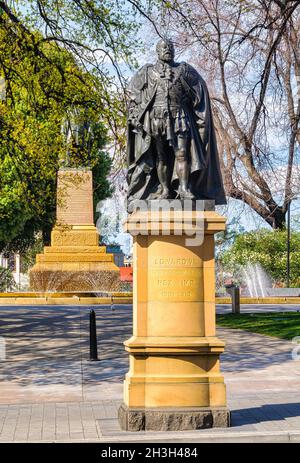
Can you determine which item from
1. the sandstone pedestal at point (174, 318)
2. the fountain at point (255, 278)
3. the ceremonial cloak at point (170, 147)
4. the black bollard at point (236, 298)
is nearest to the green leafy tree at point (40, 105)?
the ceremonial cloak at point (170, 147)

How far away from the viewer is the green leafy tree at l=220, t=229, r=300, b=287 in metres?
49.2

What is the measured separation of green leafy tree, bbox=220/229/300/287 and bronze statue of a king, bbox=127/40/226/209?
126 ft

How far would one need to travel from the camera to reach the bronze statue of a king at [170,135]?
10570 millimetres

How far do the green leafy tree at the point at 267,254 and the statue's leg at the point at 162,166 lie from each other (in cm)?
3839

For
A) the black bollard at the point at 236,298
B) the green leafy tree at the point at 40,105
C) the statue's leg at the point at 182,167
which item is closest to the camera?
the statue's leg at the point at 182,167

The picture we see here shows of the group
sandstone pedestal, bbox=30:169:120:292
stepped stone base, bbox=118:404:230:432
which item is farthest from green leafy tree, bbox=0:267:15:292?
stepped stone base, bbox=118:404:230:432

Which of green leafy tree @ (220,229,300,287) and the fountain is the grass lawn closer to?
the fountain

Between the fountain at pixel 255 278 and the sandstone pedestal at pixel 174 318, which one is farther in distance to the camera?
the fountain at pixel 255 278

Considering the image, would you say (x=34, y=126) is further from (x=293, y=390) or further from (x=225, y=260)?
(x=225, y=260)

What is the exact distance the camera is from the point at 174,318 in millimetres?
10266

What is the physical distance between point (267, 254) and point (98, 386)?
36.3 metres

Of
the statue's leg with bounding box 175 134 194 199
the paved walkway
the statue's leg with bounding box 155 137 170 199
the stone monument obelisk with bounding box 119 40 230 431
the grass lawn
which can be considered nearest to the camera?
the paved walkway

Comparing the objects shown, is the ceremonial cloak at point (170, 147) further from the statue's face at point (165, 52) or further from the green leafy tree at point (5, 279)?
the green leafy tree at point (5, 279)
